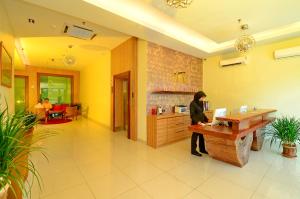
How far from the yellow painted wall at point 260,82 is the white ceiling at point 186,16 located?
1.91 ft

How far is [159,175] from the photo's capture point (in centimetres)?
249

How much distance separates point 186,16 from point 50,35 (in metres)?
3.79

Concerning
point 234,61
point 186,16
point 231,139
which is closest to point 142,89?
point 186,16

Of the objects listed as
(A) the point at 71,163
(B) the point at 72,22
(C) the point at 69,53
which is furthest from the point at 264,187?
(C) the point at 69,53

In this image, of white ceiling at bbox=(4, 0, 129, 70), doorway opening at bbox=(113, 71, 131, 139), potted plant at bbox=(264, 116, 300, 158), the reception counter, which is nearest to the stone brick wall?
white ceiling at bbox=(4, 0, 129, 70)

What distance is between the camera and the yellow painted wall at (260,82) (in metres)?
3.96

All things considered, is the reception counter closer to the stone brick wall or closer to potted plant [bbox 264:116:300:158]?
potted plant [bbox 264:116:300:158]

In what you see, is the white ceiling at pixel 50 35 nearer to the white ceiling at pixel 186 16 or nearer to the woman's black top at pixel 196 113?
the white ceiling at pixel 186 16

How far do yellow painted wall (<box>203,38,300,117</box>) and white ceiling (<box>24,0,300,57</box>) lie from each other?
1.91 feet

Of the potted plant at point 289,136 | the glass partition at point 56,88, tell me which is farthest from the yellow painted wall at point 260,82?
the glass partition at point 56,88

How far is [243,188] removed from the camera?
→ 2123 mm

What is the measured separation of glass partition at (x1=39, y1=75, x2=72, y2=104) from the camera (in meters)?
9.17

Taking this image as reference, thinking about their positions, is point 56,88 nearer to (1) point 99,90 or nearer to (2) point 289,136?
(1) point 99,90

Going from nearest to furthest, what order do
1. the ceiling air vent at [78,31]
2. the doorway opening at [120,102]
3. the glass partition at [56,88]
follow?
the ceiling air vent at [78,31] < the doorway opening at [120,102] < the glass partition at [56,88]
